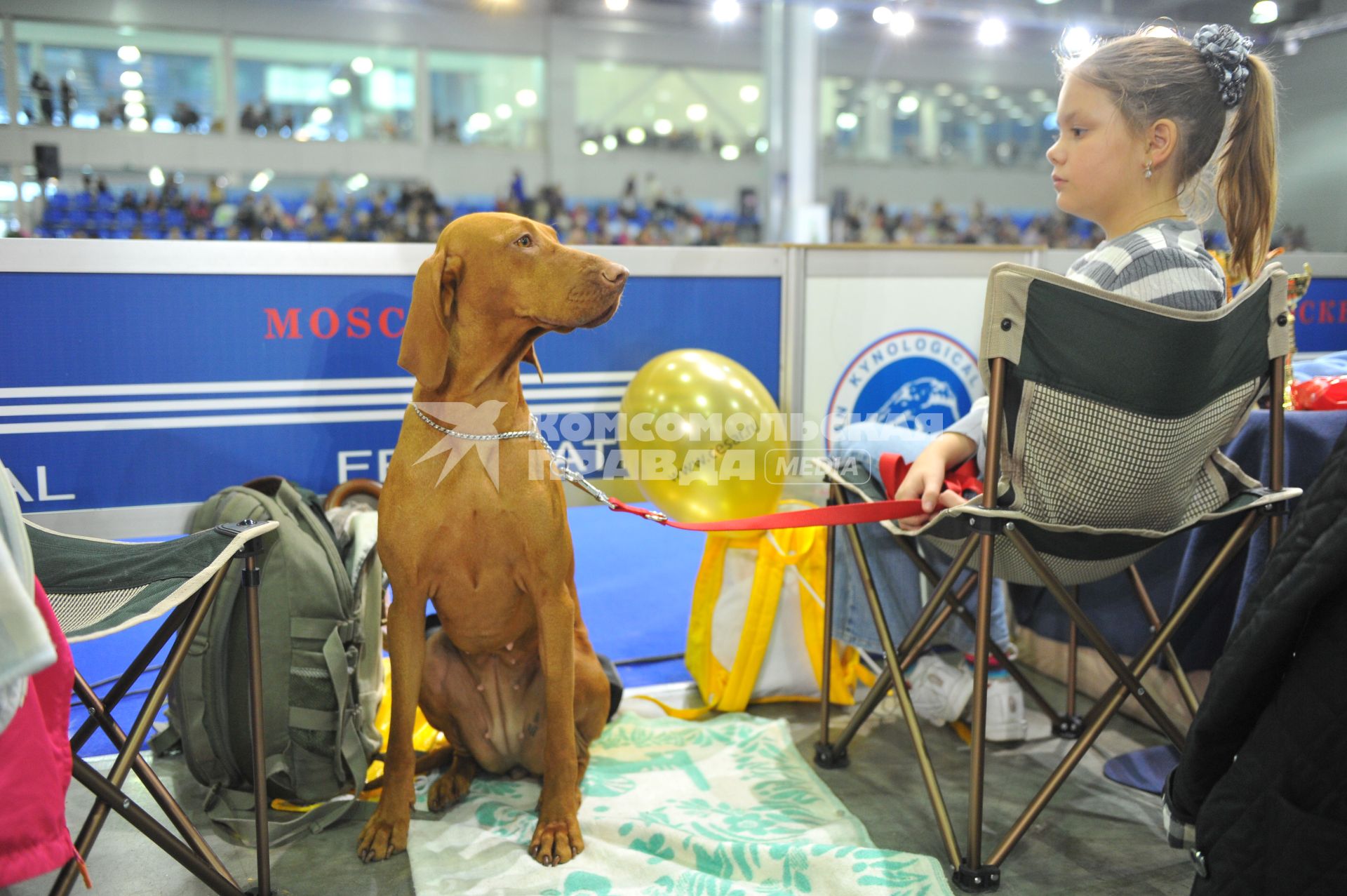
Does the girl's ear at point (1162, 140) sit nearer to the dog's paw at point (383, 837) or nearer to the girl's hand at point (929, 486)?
the girl's hand at point (929, 486)

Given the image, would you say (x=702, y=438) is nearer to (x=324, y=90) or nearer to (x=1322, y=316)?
(x=1322, y=316)

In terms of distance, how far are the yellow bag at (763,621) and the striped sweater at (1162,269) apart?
908 millimetres

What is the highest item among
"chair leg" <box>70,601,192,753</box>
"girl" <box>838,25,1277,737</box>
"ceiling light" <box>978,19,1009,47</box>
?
"ceiling light" <box>978,19,1009,47</box>

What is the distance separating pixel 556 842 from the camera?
5.88 feet

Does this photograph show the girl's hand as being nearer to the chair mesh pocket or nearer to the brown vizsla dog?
the chair mesh pocket

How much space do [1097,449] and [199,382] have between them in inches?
82.0

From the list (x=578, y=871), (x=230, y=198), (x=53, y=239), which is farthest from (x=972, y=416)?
(x=230, y=198)

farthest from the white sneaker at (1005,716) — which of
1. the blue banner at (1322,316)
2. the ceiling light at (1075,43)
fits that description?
the blue banner at (1322,316)

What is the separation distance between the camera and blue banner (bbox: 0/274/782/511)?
7.53 ft

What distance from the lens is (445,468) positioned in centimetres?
172

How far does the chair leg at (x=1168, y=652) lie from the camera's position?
2010 millimetres

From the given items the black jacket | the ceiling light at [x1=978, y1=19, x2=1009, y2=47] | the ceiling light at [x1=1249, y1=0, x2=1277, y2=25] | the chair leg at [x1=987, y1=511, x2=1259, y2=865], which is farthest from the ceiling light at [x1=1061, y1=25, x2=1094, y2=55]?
the ceiling light at [x1=978, y1=19, x2=1009, y2=47]

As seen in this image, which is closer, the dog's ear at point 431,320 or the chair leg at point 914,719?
the dog's ear at point 431,320

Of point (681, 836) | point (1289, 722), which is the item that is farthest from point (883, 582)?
point (1289, 722)
